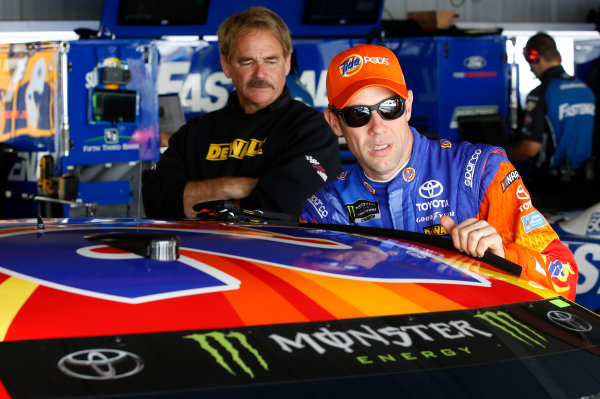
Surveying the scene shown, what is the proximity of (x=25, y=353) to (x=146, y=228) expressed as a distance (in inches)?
28.1

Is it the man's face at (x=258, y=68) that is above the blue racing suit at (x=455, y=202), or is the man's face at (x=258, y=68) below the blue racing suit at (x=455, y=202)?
above

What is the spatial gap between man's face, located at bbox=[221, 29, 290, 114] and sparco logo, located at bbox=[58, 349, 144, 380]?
2280mm

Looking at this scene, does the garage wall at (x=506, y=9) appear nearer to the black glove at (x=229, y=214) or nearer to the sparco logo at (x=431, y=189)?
the sparco logo at (x=431, y=189)

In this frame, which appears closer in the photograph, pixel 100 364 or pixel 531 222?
pixel 100 364

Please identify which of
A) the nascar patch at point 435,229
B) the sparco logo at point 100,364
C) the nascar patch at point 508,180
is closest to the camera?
the sparco logo at point 100,364

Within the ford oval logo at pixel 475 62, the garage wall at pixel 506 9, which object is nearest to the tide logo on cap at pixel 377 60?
the ford oval logo at pixel 475 62

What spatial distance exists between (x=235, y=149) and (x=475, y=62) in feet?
17.8

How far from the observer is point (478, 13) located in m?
12.3

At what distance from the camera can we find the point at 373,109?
2.12 m

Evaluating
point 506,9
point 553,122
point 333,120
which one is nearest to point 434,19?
point 553,122

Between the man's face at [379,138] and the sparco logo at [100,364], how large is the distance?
131 centimetres

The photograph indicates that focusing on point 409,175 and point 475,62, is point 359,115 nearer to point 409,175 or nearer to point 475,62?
point 409,175

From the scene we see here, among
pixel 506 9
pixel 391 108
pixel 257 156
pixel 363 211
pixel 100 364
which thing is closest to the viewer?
pixel 100 364

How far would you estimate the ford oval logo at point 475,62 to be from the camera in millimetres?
7992
